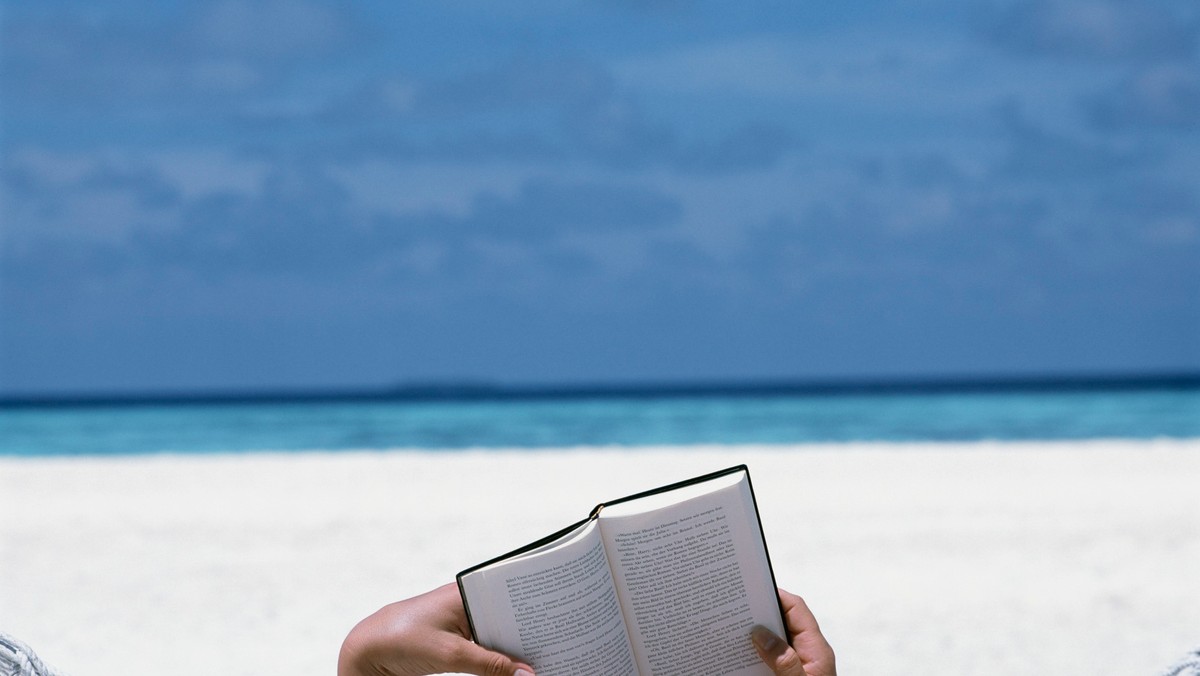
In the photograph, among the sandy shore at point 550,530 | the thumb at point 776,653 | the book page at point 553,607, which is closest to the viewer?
the book page at point 553,607

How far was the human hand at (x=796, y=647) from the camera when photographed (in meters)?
1.83

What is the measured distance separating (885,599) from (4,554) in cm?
429

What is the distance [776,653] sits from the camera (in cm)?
184

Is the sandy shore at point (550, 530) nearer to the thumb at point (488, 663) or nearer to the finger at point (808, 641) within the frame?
the finger at point (808, 641)

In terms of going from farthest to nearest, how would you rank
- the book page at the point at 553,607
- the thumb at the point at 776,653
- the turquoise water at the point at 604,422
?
the turquoise water at the point at 604,422 < the thumb at the point at 776,653 < the book page at the point at 553,607

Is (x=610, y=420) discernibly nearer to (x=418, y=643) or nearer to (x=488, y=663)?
(x=418, y=643)

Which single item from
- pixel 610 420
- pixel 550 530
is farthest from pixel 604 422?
pixel 550 530

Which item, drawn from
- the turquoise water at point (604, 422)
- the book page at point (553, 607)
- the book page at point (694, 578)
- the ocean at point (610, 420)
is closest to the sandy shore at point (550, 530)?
the book page at point (694, 578)

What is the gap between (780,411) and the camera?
24.8 metres

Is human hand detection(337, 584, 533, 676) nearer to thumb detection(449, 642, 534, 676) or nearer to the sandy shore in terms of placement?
thumb detection(449, 642, 534, 676)

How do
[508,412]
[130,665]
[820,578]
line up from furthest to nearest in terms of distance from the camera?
1. [508,412]
2. [820,578]
3. [130,665]

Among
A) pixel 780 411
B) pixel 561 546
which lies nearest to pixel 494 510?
pixel 561 546

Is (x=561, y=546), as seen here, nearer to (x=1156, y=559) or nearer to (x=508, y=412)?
(x=1156, y=559)

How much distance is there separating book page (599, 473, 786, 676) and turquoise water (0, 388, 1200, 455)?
53.2ft
